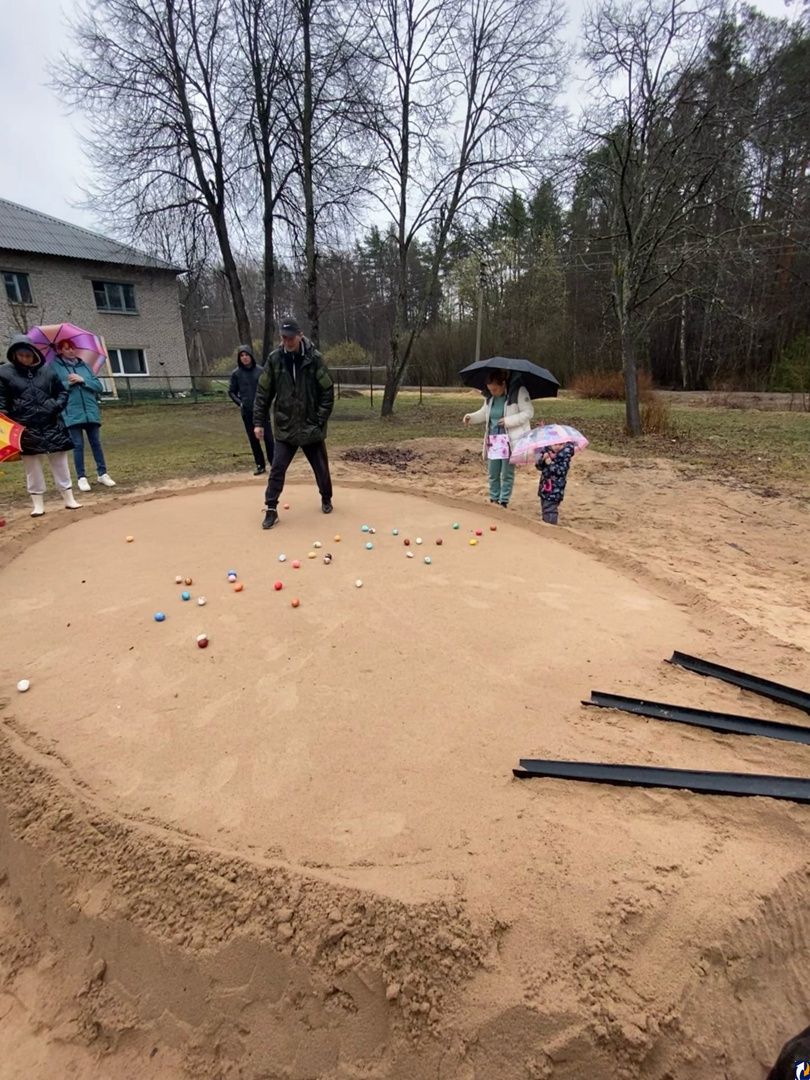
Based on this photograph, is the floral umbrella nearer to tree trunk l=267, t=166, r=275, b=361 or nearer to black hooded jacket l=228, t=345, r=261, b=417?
black hooded jacket l=228, t=345, r=261, b=417

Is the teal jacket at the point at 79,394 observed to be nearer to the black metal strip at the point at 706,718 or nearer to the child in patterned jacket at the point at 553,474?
the child in patterned jacket at the point at 553,474

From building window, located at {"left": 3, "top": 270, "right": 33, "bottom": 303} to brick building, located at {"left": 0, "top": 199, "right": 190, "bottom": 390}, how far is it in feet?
0.10

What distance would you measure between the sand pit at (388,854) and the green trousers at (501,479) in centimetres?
314

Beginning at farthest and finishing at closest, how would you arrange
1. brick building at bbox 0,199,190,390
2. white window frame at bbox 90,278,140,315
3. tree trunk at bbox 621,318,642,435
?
white window frame at bbox 90,278,140,315, brick building at bbox 0,199,190,390, tree trunk at bbox 621,318,642,435

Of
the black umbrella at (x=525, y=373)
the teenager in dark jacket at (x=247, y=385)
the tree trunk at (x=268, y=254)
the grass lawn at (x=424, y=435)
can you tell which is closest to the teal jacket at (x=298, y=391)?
the black umbrella at (x=525, y=373)

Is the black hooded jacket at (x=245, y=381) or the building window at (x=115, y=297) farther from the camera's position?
the building window at (x=115, y=297)

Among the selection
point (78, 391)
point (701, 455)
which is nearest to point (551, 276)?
point (701, 455)

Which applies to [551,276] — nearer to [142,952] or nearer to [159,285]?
[159,285]

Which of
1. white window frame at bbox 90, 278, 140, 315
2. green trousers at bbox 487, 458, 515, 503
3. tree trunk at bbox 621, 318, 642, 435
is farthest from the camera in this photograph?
white window frame at bbox 90, 278, 140, 315

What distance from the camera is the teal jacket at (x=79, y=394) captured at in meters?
6.81

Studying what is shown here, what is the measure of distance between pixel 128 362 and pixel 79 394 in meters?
Answer: 20.2

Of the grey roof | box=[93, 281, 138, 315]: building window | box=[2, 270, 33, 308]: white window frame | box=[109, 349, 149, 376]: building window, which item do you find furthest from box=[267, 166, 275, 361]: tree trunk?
box=[2, 270, 33, 308]: white window frame

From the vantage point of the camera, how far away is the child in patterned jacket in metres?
5.50

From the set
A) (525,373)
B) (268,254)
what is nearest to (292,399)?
(525,373)
